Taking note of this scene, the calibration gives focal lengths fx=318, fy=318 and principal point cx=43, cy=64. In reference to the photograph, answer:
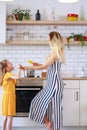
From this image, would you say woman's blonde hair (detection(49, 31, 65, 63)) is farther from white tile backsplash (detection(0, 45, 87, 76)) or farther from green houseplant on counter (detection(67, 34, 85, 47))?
white tile backsplash (detection(0, 45, 87, 76))

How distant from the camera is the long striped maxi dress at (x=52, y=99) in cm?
407

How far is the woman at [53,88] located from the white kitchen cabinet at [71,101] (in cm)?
120

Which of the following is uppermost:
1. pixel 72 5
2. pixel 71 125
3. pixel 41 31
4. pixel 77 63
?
pixel 72 5

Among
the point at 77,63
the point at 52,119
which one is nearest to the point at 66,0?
the point at 52,119

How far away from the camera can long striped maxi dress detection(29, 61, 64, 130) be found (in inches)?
160

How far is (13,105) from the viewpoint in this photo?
4.69 m

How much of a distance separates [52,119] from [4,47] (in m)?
2.29

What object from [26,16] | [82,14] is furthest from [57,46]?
[82,14]

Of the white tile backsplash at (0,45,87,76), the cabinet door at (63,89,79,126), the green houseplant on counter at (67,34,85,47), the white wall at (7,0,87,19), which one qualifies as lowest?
the cabinet door at (63,89,79,126)

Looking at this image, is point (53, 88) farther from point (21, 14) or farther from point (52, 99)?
point (21, 14)

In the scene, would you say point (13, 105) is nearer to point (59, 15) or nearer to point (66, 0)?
point (66, 0)

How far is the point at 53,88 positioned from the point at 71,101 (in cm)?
141

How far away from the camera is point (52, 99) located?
4117 mm

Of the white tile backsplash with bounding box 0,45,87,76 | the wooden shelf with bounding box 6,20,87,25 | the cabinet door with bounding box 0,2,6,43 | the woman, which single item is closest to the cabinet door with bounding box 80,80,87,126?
the white tile backsplash with bounding box 0,45,87,76
